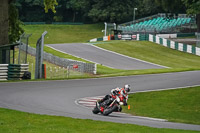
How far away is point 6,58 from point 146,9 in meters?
73.5

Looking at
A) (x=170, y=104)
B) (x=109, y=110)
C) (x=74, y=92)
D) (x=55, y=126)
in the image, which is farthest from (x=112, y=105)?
(x=74, y=92)

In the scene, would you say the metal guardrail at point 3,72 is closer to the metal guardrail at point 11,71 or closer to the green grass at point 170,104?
the metal guardrail at point 11,71

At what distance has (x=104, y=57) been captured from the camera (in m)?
53.0

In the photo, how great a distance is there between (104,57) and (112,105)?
113 feet

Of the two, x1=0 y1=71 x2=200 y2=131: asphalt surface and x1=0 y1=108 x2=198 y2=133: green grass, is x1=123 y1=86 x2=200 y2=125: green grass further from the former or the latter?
x1=0 y1=108 x2=198 y2=133: green grass

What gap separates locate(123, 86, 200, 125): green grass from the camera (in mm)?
20339

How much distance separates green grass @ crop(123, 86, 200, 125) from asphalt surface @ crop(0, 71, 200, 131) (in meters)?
1.69

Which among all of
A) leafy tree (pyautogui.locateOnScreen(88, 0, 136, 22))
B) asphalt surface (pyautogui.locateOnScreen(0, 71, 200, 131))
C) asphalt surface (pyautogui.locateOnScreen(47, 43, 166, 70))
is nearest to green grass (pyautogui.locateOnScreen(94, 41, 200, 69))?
asphalt surface (pyautogui.locateOnScreen(47, 43, 166, 70))

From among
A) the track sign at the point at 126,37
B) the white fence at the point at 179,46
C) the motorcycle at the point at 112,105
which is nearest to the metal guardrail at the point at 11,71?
the motorcycle at the point at 112,105

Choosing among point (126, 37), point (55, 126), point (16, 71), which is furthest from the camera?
point (126, 37)

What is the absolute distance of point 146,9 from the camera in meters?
103

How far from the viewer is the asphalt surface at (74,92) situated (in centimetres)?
1783

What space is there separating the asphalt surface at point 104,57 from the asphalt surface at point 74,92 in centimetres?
1273

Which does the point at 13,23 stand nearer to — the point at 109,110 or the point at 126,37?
the point at 109,110
